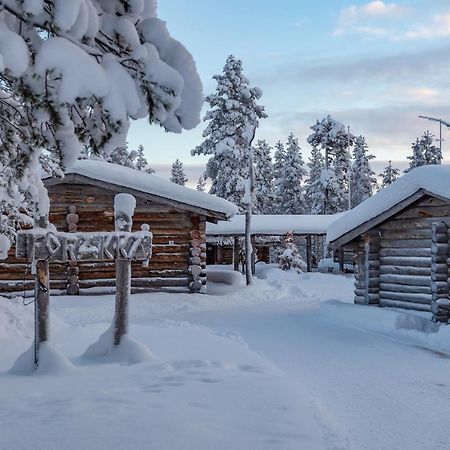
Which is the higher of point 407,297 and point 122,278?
point 122,278

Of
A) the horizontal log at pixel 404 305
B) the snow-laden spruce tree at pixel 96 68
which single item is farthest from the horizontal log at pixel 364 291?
the snow-laden spruce tree at pixel 96 68

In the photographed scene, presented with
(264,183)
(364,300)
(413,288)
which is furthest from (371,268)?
(264,183)

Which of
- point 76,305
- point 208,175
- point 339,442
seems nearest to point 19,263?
point 76,305

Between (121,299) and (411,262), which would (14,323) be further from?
(411,262)

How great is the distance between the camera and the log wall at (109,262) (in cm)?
1764

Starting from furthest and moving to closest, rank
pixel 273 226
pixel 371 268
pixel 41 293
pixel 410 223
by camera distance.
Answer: pixel 273 226 < pixel 371 268 < pixel 410 223 < pixel 41 293

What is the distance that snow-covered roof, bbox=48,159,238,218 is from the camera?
17.4 m

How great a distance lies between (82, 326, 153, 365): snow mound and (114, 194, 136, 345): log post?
119mm

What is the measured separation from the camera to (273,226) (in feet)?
115

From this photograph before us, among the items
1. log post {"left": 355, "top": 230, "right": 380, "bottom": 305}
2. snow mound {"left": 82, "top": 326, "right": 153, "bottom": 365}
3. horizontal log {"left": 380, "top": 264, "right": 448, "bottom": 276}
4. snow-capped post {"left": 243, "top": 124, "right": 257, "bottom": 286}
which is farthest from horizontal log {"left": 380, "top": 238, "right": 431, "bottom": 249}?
snow-capped post {"left": 243, "top": 124, "right": 257, "bottom": 286}

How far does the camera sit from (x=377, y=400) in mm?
7039

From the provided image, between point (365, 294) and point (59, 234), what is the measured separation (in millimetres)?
10113

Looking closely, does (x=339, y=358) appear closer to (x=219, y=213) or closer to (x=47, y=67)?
(x=47, y=67)

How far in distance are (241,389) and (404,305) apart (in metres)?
9.32
